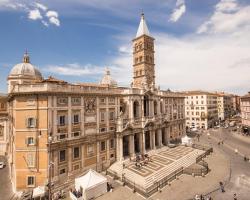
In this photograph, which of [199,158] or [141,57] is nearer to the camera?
[199,158]

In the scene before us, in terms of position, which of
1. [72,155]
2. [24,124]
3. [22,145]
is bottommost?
[72,155]

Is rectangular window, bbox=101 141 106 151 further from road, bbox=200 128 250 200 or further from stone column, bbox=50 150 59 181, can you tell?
road, bbox=200 128 250 200

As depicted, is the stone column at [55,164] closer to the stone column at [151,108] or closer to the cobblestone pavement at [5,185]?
the cobblestone pavement at [5,185]

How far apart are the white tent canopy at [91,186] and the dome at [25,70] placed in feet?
92.7

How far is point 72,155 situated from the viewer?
1118 inches

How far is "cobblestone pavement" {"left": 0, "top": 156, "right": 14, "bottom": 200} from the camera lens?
2513 centimetres

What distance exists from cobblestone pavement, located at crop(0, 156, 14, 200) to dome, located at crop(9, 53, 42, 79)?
20401 millimetres

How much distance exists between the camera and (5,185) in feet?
94.0

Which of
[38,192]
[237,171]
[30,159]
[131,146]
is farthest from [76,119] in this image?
[237,171]

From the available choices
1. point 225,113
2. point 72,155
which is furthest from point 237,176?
point 225,113

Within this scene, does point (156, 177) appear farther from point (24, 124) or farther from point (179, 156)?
point (24, 124)

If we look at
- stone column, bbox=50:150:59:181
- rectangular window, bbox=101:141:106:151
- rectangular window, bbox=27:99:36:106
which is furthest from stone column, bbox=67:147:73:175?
rectangular window, bbox=27:99:36:106

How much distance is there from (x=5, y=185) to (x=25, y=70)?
24.6 metres

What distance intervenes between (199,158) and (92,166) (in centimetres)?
2220
